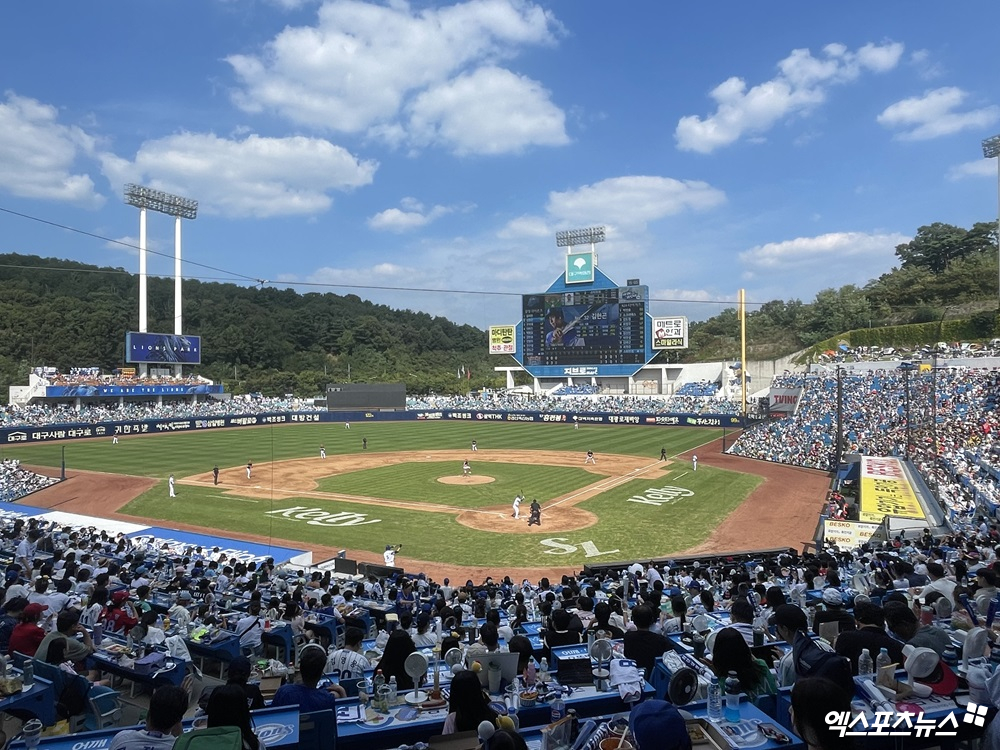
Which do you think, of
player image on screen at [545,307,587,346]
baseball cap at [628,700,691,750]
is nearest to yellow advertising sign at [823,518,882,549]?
baseball cap at [628,700,691,750]

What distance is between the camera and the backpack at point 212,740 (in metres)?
3.53

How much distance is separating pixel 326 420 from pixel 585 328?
112 ft

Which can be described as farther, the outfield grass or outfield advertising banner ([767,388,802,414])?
outfield advertising banner ([767,388,802,414])

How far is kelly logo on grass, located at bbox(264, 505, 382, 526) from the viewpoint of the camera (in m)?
25.9

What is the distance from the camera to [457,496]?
31078 millimetres

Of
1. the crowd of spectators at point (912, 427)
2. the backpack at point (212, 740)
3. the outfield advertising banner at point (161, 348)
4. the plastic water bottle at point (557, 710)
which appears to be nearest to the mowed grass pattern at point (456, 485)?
the crowd of spectators at point (912, 427)

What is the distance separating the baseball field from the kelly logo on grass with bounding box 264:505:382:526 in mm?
89

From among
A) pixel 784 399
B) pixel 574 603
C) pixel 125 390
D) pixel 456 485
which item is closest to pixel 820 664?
pixel 574 603

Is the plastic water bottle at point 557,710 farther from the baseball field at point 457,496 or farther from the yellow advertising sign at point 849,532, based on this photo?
the yellow advertising sign at point 849,532

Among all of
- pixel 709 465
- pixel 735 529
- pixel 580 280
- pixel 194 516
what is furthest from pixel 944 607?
pixel 580 280

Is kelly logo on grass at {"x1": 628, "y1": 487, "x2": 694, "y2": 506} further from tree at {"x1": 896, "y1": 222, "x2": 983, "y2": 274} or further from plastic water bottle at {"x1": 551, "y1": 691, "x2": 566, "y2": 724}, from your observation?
tree at {"x1": 896, "y1": 222, "x2": 983, "y2": 274}

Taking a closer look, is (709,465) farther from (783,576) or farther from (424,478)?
(783,576)

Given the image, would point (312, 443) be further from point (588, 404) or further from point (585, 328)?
point (585, 328)

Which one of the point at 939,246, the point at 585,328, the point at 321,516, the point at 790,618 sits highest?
the point at 939,246
